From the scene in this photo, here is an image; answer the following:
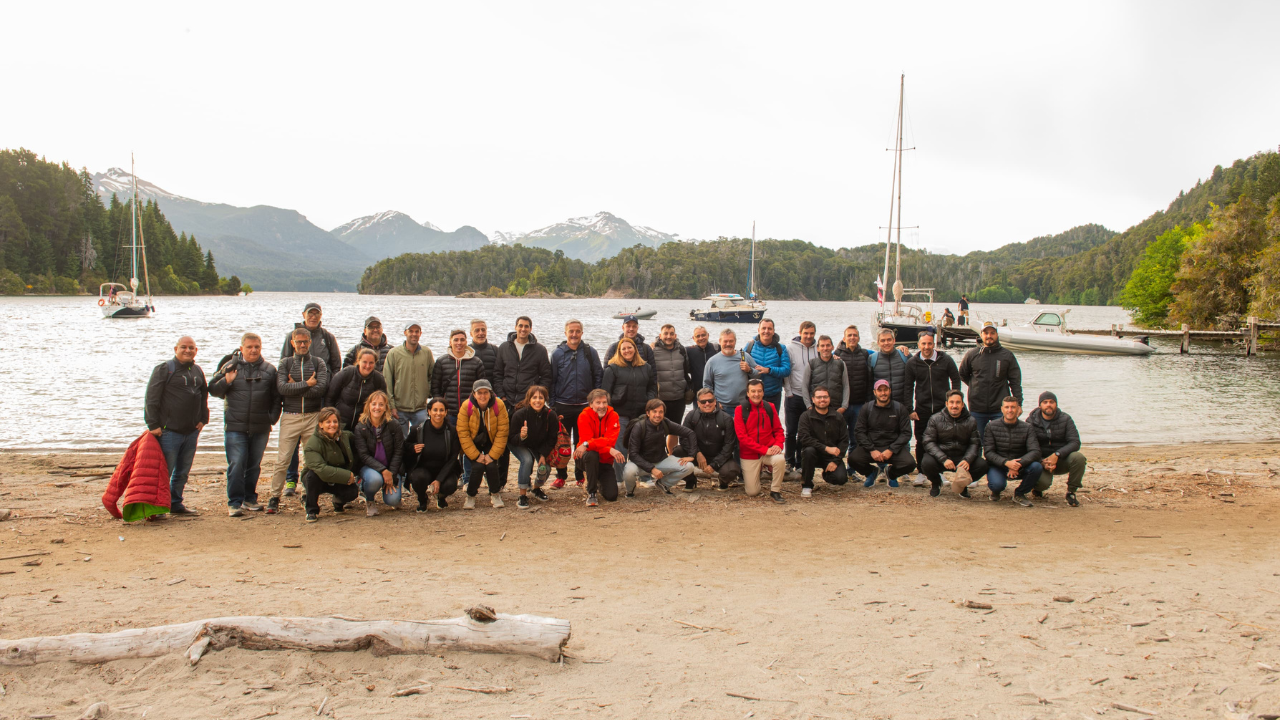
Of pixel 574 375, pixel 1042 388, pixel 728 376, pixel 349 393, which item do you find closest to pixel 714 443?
pixel 728 376

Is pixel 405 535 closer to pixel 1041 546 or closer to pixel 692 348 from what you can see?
pixel 692 348

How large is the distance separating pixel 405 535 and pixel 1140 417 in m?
17.9

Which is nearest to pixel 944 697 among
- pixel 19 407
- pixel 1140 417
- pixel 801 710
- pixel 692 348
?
pixel 801 710

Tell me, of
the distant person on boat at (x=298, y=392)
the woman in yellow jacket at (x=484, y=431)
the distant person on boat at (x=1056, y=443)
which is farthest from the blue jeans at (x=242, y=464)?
the distant person on boat at (x=1056, y=443)

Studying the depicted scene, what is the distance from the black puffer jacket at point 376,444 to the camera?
25.1 ft

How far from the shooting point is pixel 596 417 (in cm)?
820

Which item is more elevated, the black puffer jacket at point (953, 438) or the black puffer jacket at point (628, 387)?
the black puffer jacket at point (628, 387)

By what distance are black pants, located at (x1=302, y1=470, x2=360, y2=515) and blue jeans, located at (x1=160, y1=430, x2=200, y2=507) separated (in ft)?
3.85

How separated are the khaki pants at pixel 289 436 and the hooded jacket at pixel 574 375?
110 inches

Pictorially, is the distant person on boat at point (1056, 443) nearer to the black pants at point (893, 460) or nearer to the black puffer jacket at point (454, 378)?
the black pants at point (893, 460)

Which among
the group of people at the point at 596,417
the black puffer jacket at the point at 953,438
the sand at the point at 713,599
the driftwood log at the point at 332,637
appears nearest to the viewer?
the sand at the point at 713,599

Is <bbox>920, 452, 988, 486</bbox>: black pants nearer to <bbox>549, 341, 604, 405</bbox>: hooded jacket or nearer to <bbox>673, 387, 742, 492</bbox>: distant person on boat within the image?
<bbox>673, 387, 742, 492</bbox>: distant person on boat

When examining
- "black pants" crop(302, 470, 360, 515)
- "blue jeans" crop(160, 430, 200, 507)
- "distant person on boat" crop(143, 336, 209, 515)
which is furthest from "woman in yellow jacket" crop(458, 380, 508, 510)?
"blue jeans" crop(160, 430, 200, 507)

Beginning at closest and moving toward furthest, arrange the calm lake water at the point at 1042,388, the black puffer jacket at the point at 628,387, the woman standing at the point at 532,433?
the woman standing at the point at 532,433
the black puffer jacket at the point at 628,387
the calm lake water at the point at 1042,388
